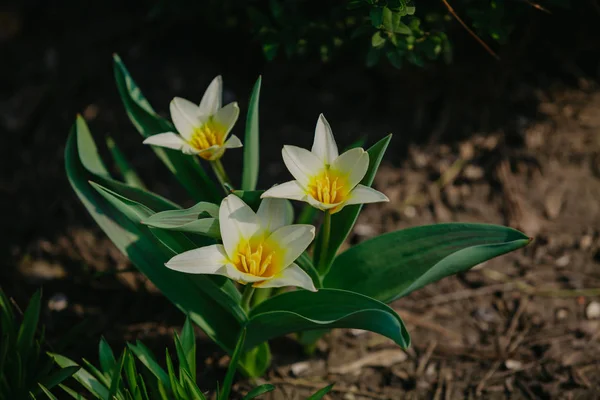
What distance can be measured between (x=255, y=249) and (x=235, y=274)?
13cm

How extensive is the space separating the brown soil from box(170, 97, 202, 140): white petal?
491 mm

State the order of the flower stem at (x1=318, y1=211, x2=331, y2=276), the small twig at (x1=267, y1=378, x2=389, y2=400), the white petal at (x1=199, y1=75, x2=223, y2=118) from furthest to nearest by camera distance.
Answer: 1. the small twig at (x1=267, y1=378, x2=389, y2=400)
2. the white petal at (x1=199, y1=75, x2=223, y2=118)
3. the flower stem at (x1=318, y1=211, x2=331, y2=276)

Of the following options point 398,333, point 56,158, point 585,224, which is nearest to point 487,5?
point 585,224

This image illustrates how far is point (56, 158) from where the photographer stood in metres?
2.59

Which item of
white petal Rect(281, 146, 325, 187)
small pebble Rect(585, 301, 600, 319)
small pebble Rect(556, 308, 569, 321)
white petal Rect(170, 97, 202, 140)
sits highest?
white petal Rect(170, 97, 202, 140)

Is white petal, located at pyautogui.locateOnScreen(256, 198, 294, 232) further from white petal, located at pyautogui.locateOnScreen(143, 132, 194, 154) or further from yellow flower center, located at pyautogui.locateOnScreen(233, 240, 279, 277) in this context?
white petal, located at pyautogui.locateOnScreen(143, 132, 194, 154)

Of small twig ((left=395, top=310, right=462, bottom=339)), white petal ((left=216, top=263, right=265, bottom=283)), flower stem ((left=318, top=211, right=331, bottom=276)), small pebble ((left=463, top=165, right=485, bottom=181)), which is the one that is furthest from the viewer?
small pebble ((left=463, top=165, right=485, bottom=181))

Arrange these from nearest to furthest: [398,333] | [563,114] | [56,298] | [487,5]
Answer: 1. [398,333]
2. [487,5]
3. [56,298]
4. [563,114]

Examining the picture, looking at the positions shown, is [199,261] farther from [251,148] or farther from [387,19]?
[387,19]

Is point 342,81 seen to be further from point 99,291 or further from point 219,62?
point 99,291

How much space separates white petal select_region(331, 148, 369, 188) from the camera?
1343 millimetres

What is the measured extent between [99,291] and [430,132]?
1.43 meters

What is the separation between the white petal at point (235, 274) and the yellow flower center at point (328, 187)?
0.75 feet

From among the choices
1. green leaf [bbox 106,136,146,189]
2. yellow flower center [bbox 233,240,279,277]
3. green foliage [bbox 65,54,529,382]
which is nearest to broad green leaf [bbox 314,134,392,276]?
green foliage [bbox 65,54,529,382]
